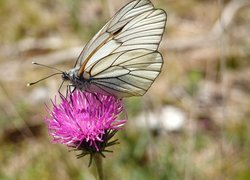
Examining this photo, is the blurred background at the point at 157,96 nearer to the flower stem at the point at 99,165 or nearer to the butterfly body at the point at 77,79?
the butterfly body at the point at 77,79

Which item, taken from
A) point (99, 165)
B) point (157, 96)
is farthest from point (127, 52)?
point (157, 96)

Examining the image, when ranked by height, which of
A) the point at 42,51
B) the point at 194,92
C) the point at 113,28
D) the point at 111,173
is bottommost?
the point at 111,173

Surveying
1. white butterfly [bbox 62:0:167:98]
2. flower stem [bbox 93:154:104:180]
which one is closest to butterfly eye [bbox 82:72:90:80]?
white butterfly [bbox 62:0:167:98]

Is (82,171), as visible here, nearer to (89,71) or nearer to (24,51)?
(89,71)

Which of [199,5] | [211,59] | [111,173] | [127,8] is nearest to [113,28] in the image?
[127,8]

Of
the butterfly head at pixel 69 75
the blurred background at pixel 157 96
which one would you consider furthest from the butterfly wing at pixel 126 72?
the blurred background at pixel 157 96

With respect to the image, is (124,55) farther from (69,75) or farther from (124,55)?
(69,75)

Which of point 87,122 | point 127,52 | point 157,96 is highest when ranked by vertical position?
point 127,52

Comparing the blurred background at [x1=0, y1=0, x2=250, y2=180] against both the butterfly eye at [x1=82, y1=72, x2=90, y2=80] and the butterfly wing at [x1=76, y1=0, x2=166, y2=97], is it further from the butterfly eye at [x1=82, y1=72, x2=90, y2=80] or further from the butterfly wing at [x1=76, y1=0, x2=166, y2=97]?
the butterfly eye at [x1=82, y1=72, x2=90, y2=80]
